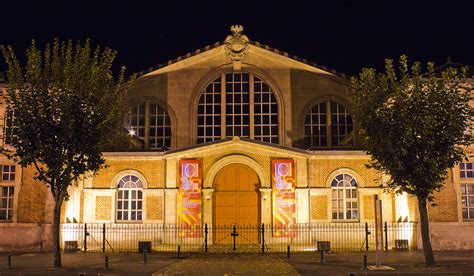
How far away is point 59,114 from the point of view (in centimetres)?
1870

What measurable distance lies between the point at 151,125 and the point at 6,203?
838 cm

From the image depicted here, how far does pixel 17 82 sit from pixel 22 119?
→ 1351 mm

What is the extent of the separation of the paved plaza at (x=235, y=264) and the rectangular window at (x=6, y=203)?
12.0 ft

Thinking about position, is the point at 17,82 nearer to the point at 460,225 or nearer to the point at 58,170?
the point at 58,170

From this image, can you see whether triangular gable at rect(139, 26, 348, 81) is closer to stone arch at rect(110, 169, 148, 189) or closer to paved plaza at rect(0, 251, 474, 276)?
stone arch at rect(110, 169, 148, 189)

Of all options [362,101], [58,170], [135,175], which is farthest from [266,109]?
[58,170]

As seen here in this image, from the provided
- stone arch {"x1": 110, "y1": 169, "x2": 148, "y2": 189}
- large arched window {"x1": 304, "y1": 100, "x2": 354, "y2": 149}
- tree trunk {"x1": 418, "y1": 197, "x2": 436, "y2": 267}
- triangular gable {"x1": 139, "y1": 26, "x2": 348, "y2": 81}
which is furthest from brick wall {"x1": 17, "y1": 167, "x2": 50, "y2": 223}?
tree trunk {"x1": 418, "y1": 197, "x2": 436, "y2": 267}

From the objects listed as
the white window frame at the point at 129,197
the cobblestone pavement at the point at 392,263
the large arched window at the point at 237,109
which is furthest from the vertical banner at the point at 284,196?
the white window frame at the point at 129,197

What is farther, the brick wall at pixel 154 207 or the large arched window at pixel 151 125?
the large arched window at pixel 151 125

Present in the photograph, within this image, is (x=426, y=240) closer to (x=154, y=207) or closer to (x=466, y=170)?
(x=466, y=170)

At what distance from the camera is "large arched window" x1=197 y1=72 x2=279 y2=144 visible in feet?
98.7

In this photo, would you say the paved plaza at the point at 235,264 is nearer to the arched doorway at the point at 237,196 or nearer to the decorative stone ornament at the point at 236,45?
the arched doorway at the point at 237,196

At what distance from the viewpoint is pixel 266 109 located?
30297mm

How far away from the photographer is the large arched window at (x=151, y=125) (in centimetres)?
3012
